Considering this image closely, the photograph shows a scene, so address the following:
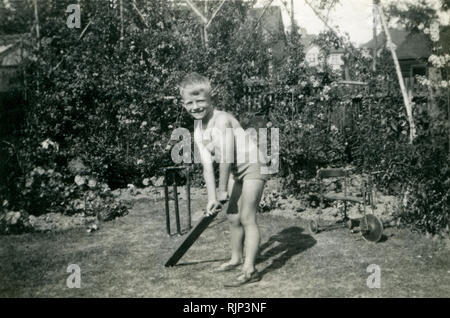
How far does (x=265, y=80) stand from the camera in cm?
920

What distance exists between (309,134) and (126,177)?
341 centimetres

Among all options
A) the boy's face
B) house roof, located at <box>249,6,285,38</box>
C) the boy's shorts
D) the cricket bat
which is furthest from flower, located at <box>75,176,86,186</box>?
house roof, located at <box>249,6,285,38</box>

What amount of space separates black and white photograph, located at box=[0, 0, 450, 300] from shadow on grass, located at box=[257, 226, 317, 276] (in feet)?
0.10

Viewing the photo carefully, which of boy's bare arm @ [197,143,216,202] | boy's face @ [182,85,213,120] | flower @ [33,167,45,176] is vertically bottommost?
flower @ [33,167,45,176]

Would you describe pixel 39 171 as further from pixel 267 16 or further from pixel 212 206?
pixel 267 16

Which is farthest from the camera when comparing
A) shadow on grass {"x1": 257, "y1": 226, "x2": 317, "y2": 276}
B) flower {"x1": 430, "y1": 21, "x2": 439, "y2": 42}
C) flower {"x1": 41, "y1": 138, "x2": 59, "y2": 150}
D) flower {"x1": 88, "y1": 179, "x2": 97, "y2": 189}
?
flower {"x1": 41, "y1": 138, "x2": 59, "y2": 150}

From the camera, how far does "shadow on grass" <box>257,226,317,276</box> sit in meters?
4.42

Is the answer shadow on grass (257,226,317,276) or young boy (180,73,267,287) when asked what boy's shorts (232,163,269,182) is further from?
shadow on grass (257,226,317,276)

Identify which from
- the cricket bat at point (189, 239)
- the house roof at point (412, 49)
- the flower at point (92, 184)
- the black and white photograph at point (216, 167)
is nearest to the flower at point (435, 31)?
the black and white photograph at point (216, 167)

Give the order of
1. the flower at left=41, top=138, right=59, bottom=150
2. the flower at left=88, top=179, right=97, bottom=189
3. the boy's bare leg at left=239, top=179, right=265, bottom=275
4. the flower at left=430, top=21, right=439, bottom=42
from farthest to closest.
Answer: the flower at left=41, top=138, right=59, bottom=150 < the flower at left=88, top=179, right=97, bottom=189 < the flower at left=430, top=21, right=439, bottom=42 < the boy's bare leg at left=239, top=179, right=265, bottom=275

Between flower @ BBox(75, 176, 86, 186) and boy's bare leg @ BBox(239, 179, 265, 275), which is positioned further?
flower @ BBox(75, 176, 86, 186)

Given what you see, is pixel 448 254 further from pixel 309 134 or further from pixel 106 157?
pixel 106 157

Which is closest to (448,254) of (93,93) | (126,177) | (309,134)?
(309,134)

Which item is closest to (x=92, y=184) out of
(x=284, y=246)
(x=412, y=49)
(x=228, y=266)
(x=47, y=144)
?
(x=47, y=144)
